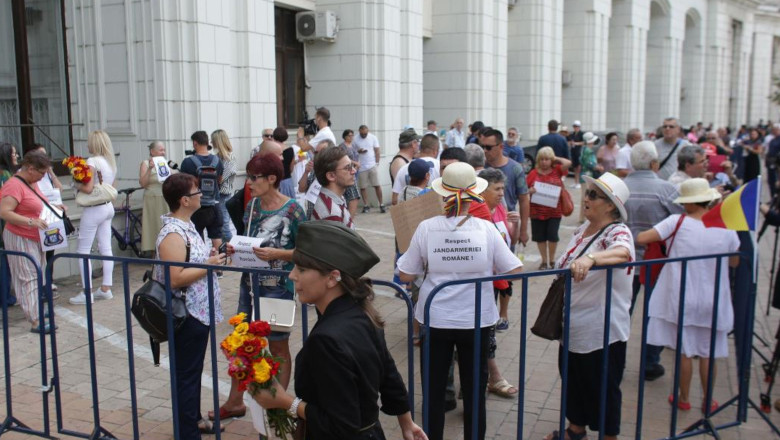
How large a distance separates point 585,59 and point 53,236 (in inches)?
921

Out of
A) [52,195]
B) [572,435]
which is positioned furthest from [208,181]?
[572,435]

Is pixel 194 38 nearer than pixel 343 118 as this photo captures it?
Yes

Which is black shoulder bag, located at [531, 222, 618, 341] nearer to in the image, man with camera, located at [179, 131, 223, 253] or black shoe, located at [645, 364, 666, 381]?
black shoe, located at [645, 364, 666, 381]

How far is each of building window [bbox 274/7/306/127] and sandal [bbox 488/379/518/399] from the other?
1096 cm

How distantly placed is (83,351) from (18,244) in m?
1.41

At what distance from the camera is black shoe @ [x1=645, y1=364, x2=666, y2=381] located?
609 cm

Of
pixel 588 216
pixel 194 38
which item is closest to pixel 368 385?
pixel 588 216

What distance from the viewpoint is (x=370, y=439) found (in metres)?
2.99

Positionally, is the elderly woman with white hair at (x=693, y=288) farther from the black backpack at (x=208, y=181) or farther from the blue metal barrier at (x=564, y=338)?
the black backpack at (x=208, y=181)

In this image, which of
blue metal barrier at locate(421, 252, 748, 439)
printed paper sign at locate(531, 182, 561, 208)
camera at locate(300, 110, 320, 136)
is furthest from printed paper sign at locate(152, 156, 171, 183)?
blue metal barrier at locate(421, 252, 748, 439)

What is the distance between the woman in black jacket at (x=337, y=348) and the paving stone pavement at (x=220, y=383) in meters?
1.43

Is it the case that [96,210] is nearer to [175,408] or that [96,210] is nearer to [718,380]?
[175,408]

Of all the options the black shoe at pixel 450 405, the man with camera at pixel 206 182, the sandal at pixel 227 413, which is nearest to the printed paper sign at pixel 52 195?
the man with camera at pixel 206 182

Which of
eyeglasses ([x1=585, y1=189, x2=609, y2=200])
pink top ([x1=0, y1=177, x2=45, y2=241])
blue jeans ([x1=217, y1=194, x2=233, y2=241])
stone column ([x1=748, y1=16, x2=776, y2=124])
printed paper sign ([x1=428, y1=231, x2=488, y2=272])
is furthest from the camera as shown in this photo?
stone column ([x1=748, y1=16, x2=776, y2=124])
